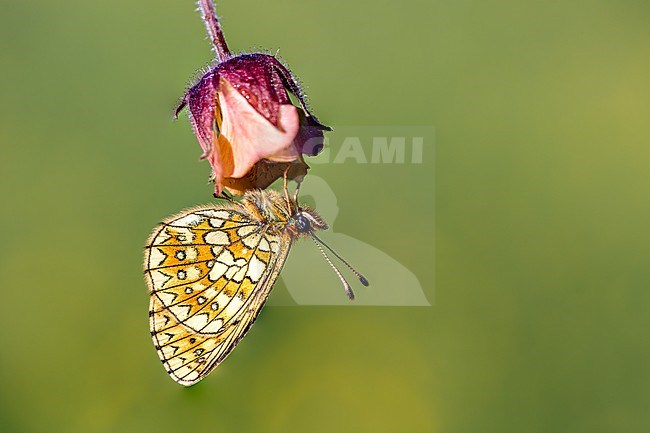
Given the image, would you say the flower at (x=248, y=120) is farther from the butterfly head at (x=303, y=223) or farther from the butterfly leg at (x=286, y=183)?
the butterfly head at (x=303, y=223)

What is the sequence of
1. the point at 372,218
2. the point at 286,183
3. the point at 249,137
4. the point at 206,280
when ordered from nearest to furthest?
the point at 249,137, the point at 286,183, the point at 206,280, the point at 372,218

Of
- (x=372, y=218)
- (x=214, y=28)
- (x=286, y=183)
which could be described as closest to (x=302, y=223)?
(x=286, y=183)

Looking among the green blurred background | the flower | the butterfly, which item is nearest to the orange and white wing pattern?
the butterfly

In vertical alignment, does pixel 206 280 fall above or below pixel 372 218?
below

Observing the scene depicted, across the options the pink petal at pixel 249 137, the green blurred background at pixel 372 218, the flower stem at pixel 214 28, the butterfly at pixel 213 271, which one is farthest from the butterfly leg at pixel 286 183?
the green blurred background at pixel 372 218

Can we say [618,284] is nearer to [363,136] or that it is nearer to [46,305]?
[363,136]

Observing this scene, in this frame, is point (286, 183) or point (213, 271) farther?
point (213, 271)

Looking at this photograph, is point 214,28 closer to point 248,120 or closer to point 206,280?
point 248,120
